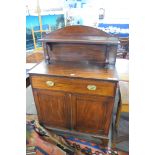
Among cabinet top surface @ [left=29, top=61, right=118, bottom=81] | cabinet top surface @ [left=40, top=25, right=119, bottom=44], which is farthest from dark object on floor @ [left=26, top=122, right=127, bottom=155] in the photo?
cabinet top surface @ [left=40, top=25, right=119, bottom=44]

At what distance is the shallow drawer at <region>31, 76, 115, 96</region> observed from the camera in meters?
1.12

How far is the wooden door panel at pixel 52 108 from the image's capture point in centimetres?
129

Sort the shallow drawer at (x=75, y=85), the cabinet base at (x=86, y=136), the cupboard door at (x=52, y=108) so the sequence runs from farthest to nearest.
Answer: the cabinet base at (x=86, y=136) < the cupboard door at (x=52, y=108) < the shallow drawer at (x=75, y=85)

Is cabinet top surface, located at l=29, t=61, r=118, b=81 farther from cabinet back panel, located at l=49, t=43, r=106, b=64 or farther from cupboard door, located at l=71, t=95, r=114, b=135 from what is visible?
cupboard door, located at l=71, t=95, r=114, b=135

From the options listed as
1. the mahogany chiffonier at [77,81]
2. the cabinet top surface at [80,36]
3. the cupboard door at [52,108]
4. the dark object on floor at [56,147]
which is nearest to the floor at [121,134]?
the dark object on floor at [56,147]

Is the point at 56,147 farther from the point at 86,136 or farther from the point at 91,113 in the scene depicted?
the point at 91,113

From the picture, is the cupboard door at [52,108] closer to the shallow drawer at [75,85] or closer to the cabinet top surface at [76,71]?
the shallow drawer at [75,85]

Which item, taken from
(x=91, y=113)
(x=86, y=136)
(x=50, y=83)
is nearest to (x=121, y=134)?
(x=86, y=136)

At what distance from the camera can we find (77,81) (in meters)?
1.15

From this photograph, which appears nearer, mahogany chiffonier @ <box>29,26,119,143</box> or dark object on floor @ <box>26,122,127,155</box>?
mahogany chiffonier @ <box>29,26,119,143</box>

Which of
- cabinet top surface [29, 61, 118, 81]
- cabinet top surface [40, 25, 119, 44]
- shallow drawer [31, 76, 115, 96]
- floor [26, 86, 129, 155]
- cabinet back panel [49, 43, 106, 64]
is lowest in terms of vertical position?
floor [26, 86, 129, 155]
